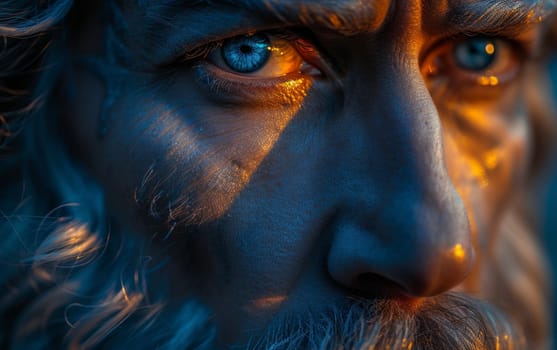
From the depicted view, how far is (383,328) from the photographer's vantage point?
101cm

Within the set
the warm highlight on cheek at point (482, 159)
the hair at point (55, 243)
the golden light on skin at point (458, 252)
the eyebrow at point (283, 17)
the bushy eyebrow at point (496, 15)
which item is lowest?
the hair at point (55, 243)

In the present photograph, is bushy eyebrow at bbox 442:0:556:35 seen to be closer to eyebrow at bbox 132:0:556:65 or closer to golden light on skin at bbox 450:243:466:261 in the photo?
eyebrow at bbox 132:0:556:65

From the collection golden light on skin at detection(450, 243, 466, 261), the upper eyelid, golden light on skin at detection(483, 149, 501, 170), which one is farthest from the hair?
golden light on skin at detection(483, 149, 501, 170)

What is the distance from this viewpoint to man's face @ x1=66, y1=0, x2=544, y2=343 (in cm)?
101

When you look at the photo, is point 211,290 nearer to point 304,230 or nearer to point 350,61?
point 304,230

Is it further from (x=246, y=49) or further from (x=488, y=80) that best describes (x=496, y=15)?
(x=246, y=49)

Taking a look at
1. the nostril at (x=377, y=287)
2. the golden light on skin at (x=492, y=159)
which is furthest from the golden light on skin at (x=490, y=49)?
the nostril at (x=377, y=287)

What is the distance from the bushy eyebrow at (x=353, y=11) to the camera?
979mm

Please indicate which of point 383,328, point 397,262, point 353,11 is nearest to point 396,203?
point 397,262

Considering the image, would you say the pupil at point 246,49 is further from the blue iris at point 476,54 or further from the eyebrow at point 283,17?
the blue iris at point 476,54

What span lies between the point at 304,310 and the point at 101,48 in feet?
1.90

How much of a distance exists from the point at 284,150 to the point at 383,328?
0.33 meters

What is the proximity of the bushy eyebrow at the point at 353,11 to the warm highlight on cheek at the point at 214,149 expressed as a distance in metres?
0.15

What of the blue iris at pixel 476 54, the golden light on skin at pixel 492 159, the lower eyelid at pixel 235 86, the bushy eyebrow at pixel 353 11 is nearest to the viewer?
the bushy eyebrow at pixel 353 11
